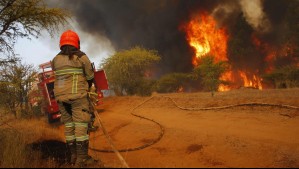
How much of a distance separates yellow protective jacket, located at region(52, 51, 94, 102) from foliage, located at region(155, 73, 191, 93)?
21881 mm

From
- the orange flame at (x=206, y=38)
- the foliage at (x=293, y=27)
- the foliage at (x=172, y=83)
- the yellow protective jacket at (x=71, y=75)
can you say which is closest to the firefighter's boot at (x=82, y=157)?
the yellow protective jacket at (x=71, y=75)

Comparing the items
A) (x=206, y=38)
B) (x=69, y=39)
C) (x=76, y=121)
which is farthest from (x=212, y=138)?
(x=206, y=38)

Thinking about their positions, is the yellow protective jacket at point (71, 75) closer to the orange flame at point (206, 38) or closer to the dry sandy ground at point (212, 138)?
the dry sandy ground at point (212, 138)

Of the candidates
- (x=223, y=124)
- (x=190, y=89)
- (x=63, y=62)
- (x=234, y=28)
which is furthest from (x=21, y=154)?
(x=234, y=28)

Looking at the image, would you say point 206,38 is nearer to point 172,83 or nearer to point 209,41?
point 209,41

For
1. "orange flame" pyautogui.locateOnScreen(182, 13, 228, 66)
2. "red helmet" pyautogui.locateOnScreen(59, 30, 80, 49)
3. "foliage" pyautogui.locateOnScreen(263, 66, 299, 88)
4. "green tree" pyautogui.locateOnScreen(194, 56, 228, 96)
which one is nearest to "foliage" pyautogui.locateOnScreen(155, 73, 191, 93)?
"orange flame" pyautogui.locateOnScreen(182, 13, 228, 66)

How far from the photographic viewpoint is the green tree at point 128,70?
25.1 metres

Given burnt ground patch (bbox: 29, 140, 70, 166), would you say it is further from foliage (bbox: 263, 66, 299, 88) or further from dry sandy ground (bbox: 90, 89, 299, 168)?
foliage (bbox: 263, 66, 299, 88)

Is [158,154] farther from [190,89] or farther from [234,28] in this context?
[234,28]

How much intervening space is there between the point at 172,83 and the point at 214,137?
2117 centimetres

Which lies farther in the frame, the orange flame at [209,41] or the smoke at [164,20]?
the smoke at [164,20]

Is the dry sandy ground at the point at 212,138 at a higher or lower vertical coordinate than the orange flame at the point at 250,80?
lower

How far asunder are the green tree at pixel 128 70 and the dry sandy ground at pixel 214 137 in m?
13.6

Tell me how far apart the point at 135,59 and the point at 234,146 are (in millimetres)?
19889
